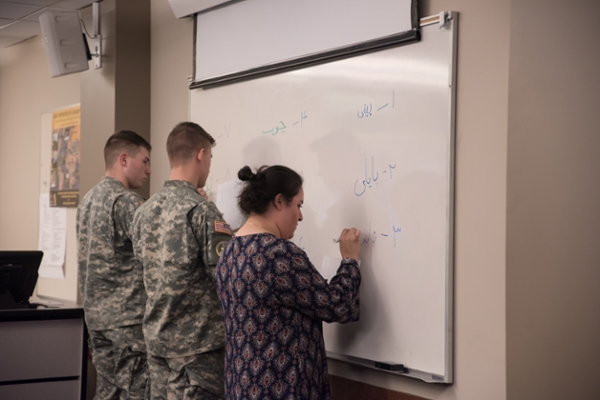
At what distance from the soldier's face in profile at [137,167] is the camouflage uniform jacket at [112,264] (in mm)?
80

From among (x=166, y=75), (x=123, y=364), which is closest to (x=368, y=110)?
(x=123, y=364)

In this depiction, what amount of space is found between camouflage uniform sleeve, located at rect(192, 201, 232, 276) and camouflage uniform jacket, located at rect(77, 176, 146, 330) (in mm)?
623

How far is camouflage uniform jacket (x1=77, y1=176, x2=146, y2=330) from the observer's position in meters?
2.86

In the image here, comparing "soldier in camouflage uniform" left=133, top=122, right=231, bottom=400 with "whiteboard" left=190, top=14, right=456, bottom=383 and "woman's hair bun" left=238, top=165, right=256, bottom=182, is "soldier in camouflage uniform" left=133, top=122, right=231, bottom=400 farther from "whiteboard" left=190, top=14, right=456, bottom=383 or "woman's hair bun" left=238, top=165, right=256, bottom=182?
"whiteboard" left=190, top=14, right=456, bottom=383

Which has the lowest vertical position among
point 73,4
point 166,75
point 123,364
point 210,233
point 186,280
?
point 123,364

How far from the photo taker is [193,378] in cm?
230

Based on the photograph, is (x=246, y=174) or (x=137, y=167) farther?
(x=137, y=167)

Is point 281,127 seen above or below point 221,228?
above

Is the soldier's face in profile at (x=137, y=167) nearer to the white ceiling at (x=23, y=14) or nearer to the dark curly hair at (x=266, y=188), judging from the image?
the dark curly hair at (x=266, y=188)

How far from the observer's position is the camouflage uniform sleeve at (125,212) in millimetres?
2846

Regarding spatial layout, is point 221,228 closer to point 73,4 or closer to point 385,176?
point 385,176

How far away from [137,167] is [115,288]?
0.55 metres

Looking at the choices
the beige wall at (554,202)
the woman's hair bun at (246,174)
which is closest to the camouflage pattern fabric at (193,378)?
the woman's hair bun at (246,174)

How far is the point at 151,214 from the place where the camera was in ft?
7.97
